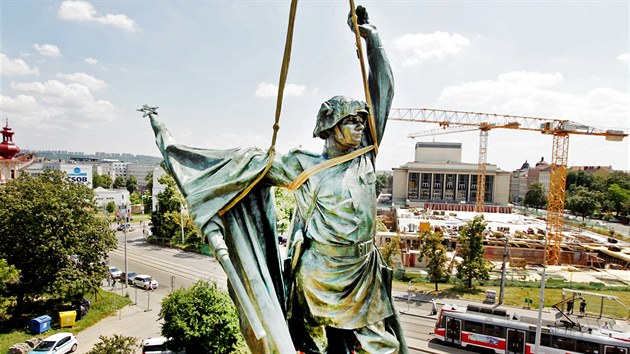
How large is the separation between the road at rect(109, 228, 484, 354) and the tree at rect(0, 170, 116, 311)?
364cm

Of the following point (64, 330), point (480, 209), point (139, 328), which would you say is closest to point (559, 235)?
point (480, 209)

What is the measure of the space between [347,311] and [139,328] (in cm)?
1744

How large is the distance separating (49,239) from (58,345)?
5310 millimetres

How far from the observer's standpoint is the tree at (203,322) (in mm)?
12961

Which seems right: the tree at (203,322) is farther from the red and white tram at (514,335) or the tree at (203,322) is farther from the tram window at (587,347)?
the tram window at (587,347)

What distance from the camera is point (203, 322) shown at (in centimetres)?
1309

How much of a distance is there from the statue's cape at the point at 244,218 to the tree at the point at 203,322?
914 cm

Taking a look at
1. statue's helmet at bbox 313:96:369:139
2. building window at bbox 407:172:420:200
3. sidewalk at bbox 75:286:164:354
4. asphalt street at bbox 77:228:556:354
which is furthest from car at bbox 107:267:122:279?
building window at bbox 407:172:420:200

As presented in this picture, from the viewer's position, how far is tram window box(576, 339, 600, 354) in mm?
15015

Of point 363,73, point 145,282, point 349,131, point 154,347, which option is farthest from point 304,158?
point 145,282

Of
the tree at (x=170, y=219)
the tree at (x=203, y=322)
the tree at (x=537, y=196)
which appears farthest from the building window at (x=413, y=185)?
the tree at (x=203, y=322)

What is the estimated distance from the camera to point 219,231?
4.70 m

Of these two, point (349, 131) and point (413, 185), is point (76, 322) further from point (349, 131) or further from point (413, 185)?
point (413, 185)

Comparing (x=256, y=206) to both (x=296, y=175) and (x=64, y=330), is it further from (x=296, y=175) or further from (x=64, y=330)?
(x=64, y=330)
